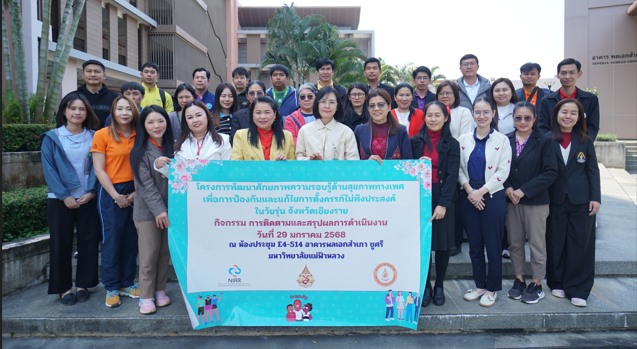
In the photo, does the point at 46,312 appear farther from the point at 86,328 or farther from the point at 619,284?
the point at 619,284

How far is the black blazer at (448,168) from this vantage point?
3.62 meters

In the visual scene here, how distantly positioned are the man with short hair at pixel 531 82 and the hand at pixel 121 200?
4324mm

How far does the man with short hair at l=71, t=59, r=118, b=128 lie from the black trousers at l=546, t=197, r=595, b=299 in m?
4.80

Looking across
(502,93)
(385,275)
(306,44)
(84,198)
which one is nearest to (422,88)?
(502,93)

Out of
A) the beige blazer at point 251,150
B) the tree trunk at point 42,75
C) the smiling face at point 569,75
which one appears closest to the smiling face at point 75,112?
the beige blazer at point 251,150

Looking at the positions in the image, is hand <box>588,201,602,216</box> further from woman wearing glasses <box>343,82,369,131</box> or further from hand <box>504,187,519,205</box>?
woman wearing glasses <box>343,82,369,131</box>

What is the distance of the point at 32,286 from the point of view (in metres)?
4.32

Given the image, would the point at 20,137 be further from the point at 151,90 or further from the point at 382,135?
the point at 382,135

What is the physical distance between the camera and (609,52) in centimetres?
1792

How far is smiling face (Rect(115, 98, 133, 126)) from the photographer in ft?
12.3

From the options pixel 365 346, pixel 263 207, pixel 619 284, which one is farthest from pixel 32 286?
pixel 619 284

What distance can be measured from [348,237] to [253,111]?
4.44 feet

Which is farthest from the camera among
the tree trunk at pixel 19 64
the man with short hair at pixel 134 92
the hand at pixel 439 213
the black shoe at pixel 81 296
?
the tree trunk at pixel 19 64

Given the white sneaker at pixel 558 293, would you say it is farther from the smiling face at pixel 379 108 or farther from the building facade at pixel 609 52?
the building facade at pixel 609 52
